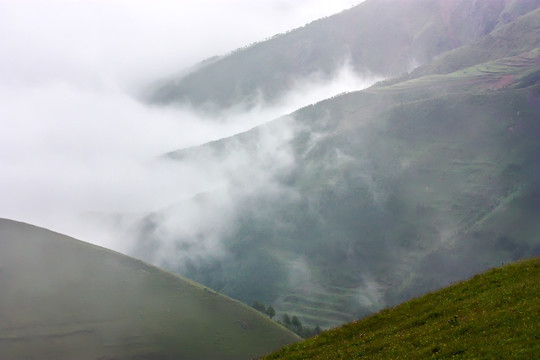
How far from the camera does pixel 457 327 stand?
37281 millimetres

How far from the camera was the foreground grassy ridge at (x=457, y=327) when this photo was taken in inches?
1299

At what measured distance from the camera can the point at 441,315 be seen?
139 ft

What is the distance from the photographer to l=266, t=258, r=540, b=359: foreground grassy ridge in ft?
108

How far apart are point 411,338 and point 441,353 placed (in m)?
4.94

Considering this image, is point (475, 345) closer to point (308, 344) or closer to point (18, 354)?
point (308, 344)

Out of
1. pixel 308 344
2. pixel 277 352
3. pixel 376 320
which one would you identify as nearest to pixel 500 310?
pixel 376 320

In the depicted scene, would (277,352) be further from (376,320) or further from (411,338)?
(411,338)

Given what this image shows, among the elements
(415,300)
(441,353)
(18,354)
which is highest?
(18,354)

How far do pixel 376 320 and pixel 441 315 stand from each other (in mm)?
6723

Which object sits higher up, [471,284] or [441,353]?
[471,284]

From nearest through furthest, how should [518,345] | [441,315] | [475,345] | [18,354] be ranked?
1. [518,345]
2. [475,345]
3. [441,315]
4. [18,354]

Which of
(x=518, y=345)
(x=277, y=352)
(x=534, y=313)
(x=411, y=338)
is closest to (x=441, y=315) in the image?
(x=411, y=338)

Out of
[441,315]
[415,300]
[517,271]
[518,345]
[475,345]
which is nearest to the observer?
[518,345]

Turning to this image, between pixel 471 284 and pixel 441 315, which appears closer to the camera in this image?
pixel 441 315
